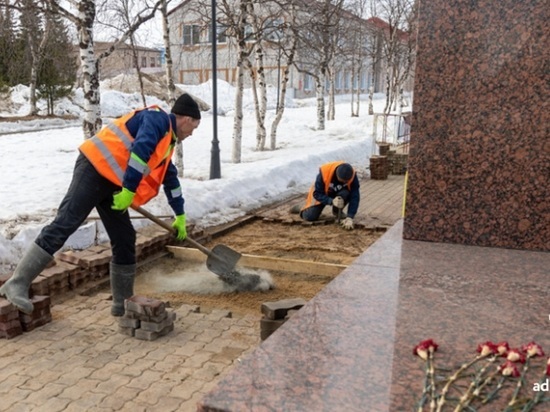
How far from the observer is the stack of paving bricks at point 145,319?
3.79 metres

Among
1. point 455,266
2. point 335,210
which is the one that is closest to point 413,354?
point 455,266

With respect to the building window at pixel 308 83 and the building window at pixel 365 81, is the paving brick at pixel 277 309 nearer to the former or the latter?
the building window at pixel 308 83

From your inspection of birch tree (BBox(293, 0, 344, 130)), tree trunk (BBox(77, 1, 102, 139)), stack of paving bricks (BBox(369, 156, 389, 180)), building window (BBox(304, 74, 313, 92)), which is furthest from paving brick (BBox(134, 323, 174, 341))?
building window (BBox(304, 74, 313, 92))

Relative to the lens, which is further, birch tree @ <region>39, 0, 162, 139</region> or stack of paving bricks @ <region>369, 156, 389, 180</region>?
stack of paving bricks @ <region>369, 156, 389, 180</region>

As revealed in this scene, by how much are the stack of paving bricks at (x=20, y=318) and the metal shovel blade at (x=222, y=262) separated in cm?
155

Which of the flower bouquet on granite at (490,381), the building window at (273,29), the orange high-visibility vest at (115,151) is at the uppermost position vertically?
the building window at (273,29)

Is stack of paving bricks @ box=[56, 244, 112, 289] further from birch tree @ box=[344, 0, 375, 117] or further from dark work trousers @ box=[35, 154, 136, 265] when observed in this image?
birch tree @ box=[344, 0, 375, 117]

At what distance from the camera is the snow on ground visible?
20.4ft

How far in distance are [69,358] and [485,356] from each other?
9.11ft

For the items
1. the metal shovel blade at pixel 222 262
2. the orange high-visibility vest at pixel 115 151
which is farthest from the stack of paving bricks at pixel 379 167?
the orange high-visibility vest at pixel 115 151

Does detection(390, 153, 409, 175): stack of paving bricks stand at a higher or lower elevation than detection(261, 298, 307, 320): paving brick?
lower

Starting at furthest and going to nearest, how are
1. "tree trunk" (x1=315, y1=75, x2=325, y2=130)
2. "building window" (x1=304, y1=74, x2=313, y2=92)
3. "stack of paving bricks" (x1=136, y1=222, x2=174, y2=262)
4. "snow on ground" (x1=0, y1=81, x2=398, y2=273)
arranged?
"building window" (x1=304, y1=74, x2=313, y2=92)
"tree trunk" (x1=315, y1=75, x2=325, y2=130)
"snow on ground" (x1=0, y1=81, x2=398, y2=273)
"stack of paving bricks" (x1=136, y1=222, x2=174, y2=262)

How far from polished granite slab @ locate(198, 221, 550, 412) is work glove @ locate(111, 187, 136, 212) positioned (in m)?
1.80

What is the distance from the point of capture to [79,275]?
16.6 feet
